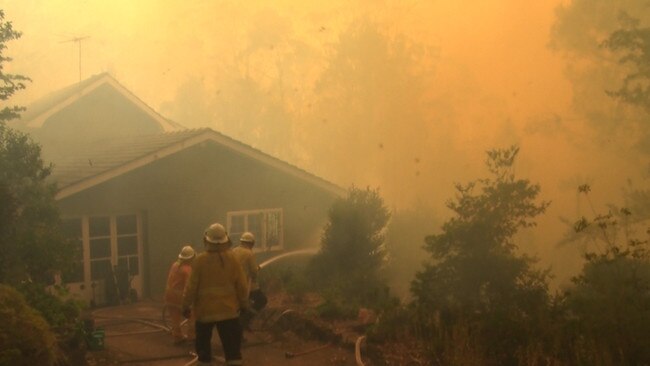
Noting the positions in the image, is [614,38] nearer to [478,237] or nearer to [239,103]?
[478,237]

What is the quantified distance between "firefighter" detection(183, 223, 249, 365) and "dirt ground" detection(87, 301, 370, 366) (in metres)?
1.77

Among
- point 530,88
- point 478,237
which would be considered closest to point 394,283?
point 478,237

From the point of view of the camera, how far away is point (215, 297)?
267 inches

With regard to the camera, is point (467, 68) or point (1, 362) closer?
point (1, 362)

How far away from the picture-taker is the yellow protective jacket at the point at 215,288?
266 inches

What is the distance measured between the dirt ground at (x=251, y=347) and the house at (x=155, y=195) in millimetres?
3783

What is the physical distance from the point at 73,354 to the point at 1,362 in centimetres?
197

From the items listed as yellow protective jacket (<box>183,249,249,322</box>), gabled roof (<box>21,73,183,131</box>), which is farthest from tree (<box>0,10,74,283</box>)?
gabled roof (<box>21,73,183,131</box>)

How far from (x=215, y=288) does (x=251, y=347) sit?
3.05 metres

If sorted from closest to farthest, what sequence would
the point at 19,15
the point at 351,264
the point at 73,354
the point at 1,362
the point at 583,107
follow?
the point at 1,362 → the point at 73,354 → the point at 351,264 → the point at 583,107 → the point at 19,15

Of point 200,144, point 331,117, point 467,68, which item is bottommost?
point 200,144

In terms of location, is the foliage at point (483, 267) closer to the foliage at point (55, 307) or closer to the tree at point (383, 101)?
the foliage at point (55, 307)

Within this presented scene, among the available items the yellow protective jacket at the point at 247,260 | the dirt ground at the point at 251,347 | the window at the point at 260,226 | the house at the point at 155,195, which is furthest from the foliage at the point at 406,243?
the yellow protective jacket at the point at 247,260

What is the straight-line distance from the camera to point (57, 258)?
33.8ft
